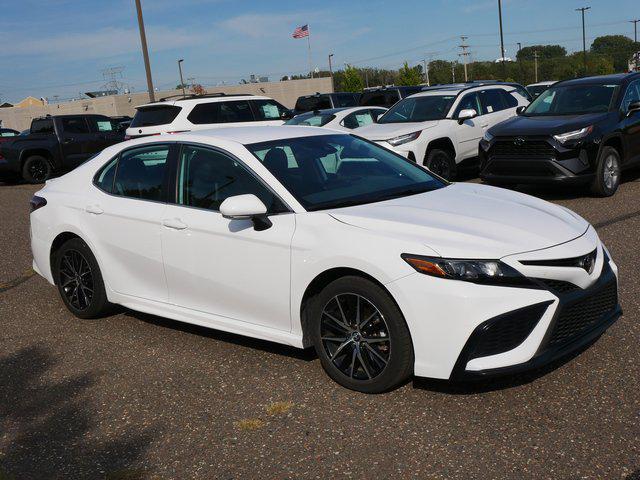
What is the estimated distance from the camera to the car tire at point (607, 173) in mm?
9797

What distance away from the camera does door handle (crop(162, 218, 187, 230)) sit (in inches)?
190

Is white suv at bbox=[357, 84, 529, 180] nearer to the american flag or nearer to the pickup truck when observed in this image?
the pickup truck

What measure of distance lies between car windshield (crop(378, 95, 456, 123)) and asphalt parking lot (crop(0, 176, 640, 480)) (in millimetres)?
7546

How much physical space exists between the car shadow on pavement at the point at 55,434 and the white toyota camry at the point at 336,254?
0.89m

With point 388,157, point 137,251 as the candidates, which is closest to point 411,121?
point 388,157

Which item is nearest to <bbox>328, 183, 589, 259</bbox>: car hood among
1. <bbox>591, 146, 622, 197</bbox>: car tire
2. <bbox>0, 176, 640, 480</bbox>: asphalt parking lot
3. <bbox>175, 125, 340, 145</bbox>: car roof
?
<bbox>0, 176, 640, 480</bbox>: asphalt parking lot

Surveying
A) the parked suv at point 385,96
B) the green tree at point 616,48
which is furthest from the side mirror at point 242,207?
the green tree at point 616,48

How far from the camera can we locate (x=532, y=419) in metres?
3.68

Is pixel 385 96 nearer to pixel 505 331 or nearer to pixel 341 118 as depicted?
pixel 341 118

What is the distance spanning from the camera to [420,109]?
42.1 feet

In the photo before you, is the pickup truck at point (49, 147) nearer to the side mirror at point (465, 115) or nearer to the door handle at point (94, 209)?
the side mirror at point (465, 115)

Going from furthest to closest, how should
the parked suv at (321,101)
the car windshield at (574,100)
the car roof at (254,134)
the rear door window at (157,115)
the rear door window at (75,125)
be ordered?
the parked suv at (321,101)
the rear door window at (75,125)
the rear door window at (157,115)
the car windshield at (574,100)
the car roof at (254,134)

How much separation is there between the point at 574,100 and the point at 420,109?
2.89 m

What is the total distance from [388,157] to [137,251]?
77.0 inches
